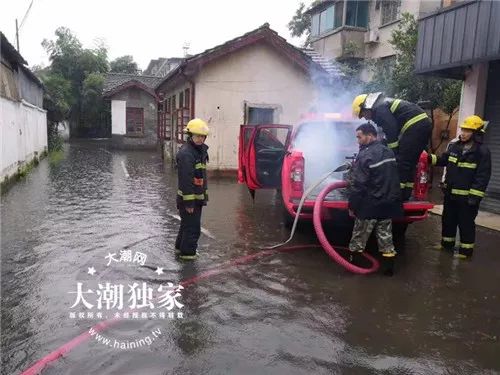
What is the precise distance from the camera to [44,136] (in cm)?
1986

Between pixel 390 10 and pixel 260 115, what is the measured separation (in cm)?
1137

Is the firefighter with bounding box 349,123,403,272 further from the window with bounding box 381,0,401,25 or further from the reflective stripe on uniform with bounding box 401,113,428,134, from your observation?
the window with bounding box 381,0,401,25

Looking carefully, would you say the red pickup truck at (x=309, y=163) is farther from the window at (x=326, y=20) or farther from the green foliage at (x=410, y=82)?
the window at (x=326, y=20)

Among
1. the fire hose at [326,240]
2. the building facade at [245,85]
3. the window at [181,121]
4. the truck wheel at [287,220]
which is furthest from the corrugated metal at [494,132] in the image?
the window at [181,121]

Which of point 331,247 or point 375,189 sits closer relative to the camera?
point 375,189

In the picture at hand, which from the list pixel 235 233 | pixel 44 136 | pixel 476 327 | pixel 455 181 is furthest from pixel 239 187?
pixel 44 136

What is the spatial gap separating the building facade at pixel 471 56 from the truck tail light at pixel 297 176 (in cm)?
381

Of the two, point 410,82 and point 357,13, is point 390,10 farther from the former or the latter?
point 410,82

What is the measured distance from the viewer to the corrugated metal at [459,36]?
688 cm

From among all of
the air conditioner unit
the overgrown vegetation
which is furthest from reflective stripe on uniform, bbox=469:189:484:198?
the overgrown vegetation

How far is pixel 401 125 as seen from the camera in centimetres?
527

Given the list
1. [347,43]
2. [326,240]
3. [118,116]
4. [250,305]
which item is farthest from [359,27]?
[250,305]

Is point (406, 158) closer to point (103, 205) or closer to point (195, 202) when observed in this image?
point (195, 202)

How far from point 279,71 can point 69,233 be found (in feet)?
31.0
